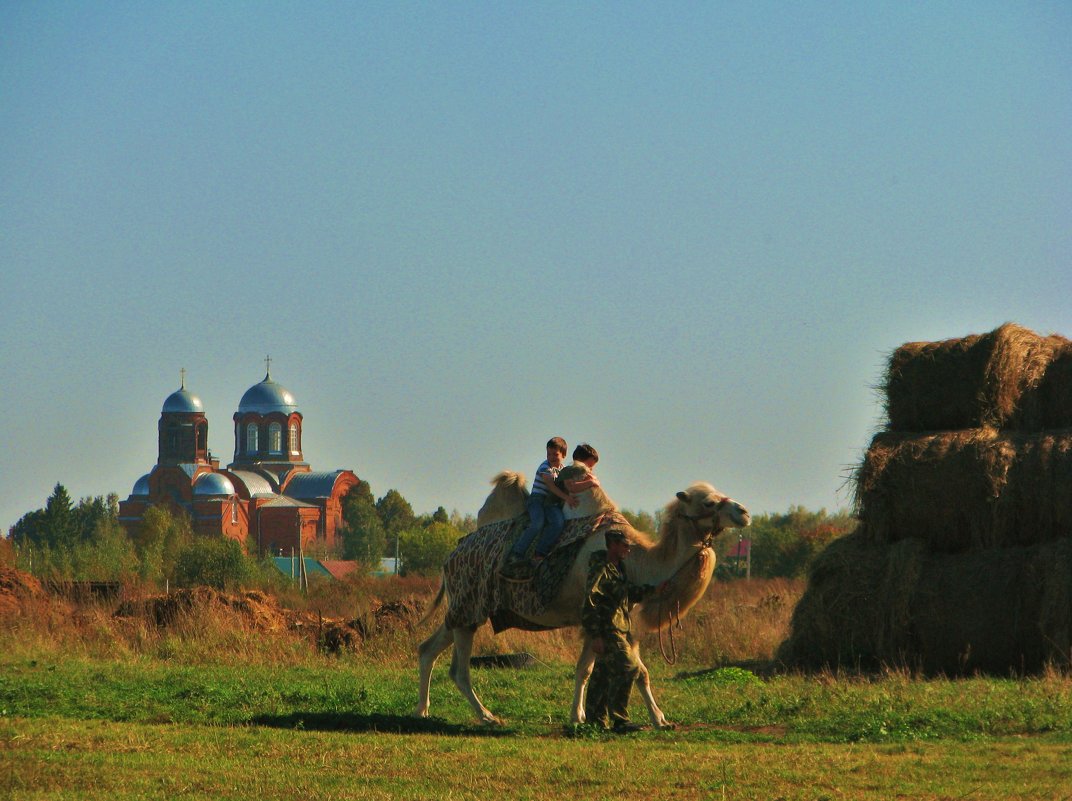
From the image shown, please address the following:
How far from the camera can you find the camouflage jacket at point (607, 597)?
12.4 m

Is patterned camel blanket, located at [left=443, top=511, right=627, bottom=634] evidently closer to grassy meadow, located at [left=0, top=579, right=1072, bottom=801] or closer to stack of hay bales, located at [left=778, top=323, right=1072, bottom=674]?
grassy meadow, located at [left=0, top=579, right=1072, bottom=801]

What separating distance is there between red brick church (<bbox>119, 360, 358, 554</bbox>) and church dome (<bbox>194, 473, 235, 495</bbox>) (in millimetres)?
90

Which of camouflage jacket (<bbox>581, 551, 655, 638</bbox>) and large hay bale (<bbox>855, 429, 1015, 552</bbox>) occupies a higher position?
large hay bale (<bbox>855, 429, 1015, 552</bbox>)

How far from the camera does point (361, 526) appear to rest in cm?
13300

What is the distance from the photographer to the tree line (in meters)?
46.3

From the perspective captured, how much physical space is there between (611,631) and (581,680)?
0.89m

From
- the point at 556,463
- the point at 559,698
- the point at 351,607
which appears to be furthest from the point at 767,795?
the point at 351,607

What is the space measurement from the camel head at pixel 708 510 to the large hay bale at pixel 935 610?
211 inches

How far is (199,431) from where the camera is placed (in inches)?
5719

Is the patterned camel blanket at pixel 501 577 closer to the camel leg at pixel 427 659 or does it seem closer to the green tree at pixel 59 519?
the camel leg at pixel 427 659

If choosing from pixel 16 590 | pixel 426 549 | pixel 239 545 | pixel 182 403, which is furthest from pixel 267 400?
pixel 16 590

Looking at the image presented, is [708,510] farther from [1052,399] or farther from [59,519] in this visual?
[59,519]

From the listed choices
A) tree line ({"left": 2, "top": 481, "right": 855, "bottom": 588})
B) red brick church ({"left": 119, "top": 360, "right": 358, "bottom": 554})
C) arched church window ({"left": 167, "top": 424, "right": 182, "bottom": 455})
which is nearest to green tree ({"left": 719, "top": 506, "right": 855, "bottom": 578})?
tree line ({"left": 2, "top": 481, "right": 855, "bottom": 588})

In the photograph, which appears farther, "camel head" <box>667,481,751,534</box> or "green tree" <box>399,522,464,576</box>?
"green tree" <box>399,522,464,576</box>
